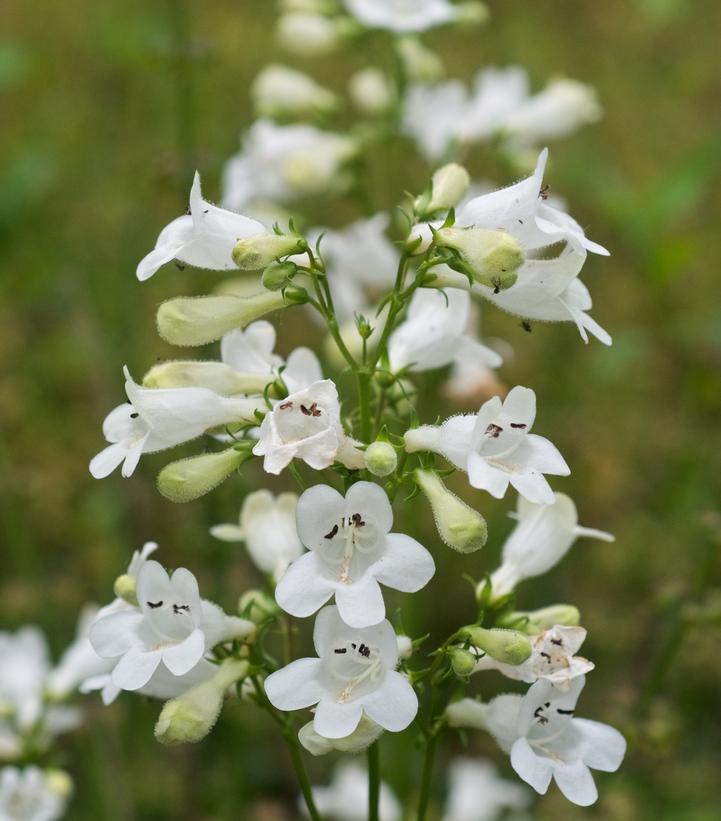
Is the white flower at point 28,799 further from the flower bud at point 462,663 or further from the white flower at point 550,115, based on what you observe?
the white flower at point 550,115

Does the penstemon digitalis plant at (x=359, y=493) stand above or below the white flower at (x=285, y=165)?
above

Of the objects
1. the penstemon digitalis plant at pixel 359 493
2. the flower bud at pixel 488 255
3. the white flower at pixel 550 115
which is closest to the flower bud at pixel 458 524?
the penstemon digitalis plant at pixel 359 493

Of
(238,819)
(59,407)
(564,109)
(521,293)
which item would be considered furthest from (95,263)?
(521,293)

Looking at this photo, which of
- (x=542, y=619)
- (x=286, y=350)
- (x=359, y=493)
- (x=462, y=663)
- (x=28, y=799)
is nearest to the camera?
(x=359, y=493)

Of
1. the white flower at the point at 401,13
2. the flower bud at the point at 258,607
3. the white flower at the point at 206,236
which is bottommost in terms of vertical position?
the flower bud at the point at 258,607

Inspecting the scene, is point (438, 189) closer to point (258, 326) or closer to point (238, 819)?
point (258, 326)

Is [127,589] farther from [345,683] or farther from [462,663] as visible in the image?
[462,663]

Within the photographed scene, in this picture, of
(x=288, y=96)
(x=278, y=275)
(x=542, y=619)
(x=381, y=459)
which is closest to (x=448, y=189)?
(x=278, y=275)
